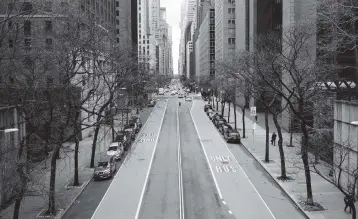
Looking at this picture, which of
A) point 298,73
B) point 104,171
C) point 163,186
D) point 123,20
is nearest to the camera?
point 298,73

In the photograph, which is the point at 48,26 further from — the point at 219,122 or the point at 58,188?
the point at 58,188

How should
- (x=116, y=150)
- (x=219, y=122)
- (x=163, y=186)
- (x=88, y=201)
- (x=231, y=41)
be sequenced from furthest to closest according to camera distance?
(x=231, y=41)
(x=219, y=122)
(x=116, y=150)
(x=163, y=186)
(x=88, y=201)

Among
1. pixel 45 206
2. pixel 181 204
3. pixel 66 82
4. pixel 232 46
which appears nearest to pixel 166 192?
pixel 181 204

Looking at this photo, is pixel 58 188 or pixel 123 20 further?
pixel 123 20

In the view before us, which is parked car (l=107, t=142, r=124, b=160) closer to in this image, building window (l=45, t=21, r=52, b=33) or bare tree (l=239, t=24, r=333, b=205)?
bare tree (l=239, t=24, r=333, b=205)

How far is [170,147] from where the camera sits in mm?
42375

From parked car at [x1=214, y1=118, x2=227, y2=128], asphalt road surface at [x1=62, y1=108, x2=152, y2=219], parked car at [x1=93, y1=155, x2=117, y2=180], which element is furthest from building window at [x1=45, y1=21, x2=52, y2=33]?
asphalt road surface at [x1=62, y1=108, x2=152, y2=219]

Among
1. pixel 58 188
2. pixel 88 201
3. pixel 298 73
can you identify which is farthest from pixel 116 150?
pixel 298 73

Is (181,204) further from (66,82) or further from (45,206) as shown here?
(66,82)

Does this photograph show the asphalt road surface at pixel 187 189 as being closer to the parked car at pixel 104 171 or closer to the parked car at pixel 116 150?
the parked car at pixel 104 171

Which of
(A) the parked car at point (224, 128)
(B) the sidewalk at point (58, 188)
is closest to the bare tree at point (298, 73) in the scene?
(A) the parked car at point (224, 128)

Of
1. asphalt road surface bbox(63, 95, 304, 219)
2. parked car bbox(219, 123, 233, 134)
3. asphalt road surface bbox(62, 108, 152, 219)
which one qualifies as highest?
parked car bbox(219, 123, 233, 134)

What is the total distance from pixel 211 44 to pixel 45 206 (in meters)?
142

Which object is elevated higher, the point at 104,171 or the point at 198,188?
the point at 104,171
